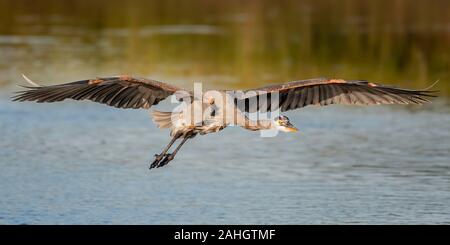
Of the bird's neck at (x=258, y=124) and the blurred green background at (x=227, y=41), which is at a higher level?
the blurred green background at (x=227, y=41)

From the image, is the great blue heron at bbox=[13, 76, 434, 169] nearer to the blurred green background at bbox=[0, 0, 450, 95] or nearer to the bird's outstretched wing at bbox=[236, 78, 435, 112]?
the bird's outstretched wing at bbox=[236, 78, 435, 112]

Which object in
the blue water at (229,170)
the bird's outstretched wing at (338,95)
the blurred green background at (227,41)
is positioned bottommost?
the blue water at (229,170)

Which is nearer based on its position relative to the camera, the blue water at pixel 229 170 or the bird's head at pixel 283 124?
the bird's head at pixel 283 124

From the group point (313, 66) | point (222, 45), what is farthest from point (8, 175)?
point (222, 45)

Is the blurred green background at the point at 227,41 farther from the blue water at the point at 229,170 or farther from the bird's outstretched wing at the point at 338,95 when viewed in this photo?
the bird's outstretched wing at the point at 338,95

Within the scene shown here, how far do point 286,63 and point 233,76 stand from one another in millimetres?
1931

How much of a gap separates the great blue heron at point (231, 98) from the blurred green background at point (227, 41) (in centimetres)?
836

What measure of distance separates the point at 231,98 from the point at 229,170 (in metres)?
3.07

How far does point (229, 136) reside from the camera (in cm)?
1520

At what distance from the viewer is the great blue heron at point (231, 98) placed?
9.70m

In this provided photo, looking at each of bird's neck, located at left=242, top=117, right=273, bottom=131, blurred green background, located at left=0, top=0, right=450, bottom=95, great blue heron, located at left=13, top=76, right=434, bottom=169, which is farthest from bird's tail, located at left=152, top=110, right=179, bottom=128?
blurred green background, located at left=0, top=0, right=450, bottom=95

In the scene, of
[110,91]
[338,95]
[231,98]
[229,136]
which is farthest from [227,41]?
[110,91]

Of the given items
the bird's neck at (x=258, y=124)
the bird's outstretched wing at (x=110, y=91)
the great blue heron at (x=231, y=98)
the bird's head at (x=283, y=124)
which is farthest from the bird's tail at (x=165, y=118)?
the bird's head at (x=283, y=124)

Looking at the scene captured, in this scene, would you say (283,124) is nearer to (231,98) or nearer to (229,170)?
(231,98)
